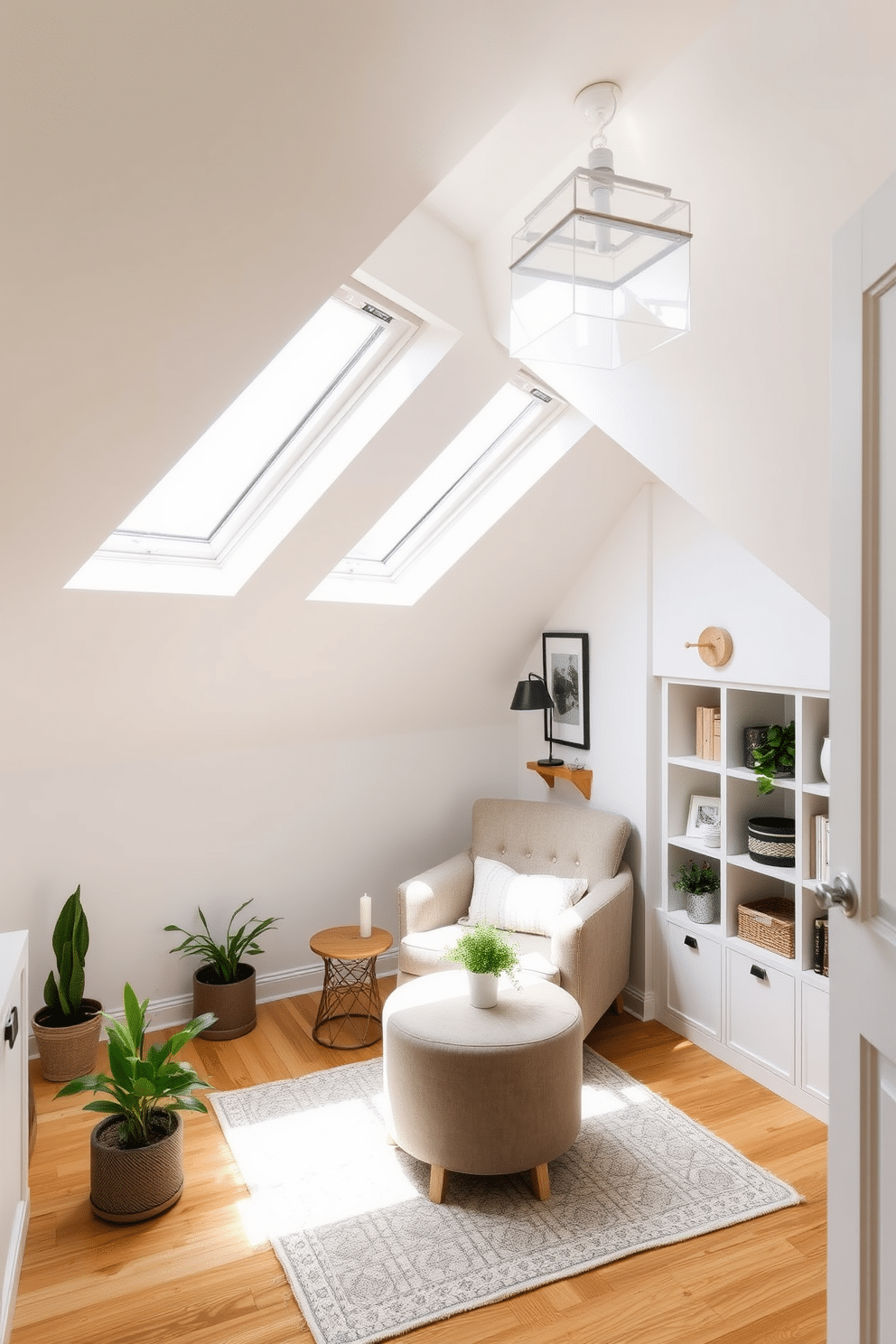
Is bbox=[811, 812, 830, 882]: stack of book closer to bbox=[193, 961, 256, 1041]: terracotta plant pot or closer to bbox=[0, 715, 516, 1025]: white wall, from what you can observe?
bbox=[0, 715, 516, 1025]: white wall

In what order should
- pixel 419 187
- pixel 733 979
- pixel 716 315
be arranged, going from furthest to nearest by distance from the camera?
1. pixel 733 979
2. pixel 716 315
3. pixel 419 187

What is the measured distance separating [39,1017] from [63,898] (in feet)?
1.49

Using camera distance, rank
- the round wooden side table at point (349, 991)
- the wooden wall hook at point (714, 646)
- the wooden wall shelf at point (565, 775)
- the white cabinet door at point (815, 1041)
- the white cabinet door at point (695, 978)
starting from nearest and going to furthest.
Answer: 1. the white cabinet door at point (815, 1041)
2. the wooden wall hook at point (714, 646)
3. the white cabinet door at point (695, 978)
4. the round wooden side table at point (349, 991)
5. the wooden wall shelf at point (565, 775)

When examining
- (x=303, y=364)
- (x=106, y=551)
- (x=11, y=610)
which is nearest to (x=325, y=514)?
(x=303, y=364)

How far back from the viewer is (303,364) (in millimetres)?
2879

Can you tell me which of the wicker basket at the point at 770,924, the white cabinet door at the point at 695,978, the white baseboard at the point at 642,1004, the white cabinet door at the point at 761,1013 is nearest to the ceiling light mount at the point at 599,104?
the wicker basket at the point at 770,924

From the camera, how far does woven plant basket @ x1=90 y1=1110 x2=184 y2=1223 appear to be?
2.52m

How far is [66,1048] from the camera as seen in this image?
3377mm

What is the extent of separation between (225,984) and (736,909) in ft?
6.94

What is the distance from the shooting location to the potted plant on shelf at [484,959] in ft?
9.00

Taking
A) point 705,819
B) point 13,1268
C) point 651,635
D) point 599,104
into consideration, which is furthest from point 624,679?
point 13,1268

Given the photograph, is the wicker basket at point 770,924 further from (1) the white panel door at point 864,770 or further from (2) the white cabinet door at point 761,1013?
(1) the white panel door at point 864,770

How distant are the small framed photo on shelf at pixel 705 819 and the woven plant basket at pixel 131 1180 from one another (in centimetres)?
223

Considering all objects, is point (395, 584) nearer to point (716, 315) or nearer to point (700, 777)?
point (700, 777)
